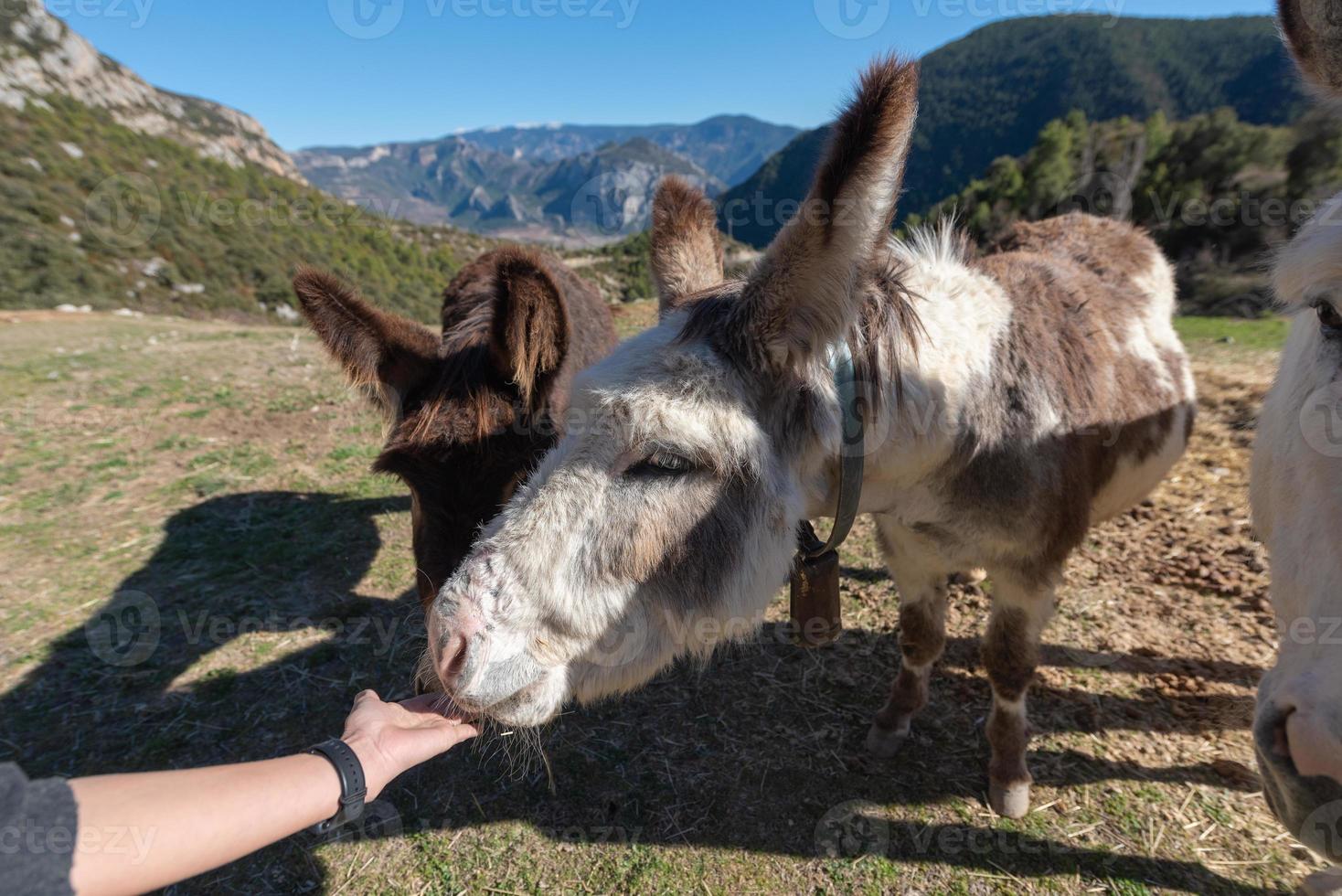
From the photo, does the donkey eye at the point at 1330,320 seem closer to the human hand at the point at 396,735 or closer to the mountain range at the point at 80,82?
the human hand at the point at 396,735

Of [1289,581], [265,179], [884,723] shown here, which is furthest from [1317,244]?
[265,179]

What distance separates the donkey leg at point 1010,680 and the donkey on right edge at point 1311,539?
0.90 m

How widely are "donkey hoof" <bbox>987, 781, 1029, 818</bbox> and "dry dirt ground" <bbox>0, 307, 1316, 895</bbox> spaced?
0.21 feet

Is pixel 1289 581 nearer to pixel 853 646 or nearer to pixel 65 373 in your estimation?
pixel 853 646

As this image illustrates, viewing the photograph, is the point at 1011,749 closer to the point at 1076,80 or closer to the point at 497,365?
the point at 497,365

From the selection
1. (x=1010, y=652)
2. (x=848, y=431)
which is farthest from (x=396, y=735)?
(x=1010, y=652)

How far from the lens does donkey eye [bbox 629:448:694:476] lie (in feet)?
5.43

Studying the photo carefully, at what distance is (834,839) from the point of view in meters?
2.74

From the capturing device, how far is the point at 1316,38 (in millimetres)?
1364

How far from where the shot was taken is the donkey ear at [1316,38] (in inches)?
52.0

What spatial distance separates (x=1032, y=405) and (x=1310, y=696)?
4.36 ft

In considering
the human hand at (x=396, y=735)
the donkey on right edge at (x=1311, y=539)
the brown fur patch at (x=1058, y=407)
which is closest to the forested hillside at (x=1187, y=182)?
the brown fur patch at (x=1058, y=407)

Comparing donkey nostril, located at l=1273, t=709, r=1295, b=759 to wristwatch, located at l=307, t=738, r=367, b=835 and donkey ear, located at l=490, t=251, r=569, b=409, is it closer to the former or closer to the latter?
wristwatch, located at l=307, t=738, r=367, b=835

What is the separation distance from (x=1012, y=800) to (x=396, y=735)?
2.86 m
